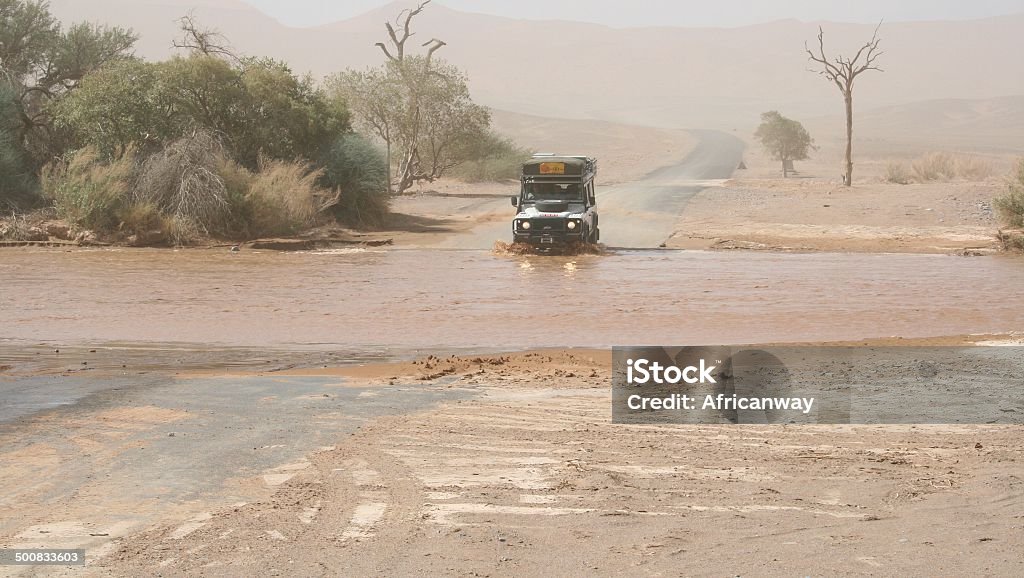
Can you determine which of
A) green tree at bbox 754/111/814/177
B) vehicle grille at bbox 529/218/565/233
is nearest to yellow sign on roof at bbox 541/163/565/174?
vehicle grille at bbox 529/218/565/233

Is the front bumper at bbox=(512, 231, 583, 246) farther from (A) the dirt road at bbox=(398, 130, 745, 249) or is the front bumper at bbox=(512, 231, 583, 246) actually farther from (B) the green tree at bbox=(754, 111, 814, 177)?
(B) the green tree at bbox=(754, 111, 814, 177)

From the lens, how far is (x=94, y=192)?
31125mm

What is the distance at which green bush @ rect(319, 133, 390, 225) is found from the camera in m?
35.8

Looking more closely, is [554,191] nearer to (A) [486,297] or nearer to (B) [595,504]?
(A) [486,297]

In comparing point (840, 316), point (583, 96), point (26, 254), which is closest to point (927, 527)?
point (840, 316)

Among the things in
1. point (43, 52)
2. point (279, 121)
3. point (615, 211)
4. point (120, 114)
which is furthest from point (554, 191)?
point (43, 52)

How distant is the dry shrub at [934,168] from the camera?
54281mm

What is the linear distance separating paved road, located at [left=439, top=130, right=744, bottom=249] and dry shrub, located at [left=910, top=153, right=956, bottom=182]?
9.46m

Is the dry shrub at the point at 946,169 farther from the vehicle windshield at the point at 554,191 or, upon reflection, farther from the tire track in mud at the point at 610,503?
the tire track in mud at the point at 610,503

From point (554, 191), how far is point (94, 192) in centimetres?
1197

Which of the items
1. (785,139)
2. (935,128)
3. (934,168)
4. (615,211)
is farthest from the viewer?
(935,128)

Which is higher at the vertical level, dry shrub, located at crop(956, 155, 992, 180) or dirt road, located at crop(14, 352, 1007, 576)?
→ dry shrub, located at crop(956, 155, 992, 180)

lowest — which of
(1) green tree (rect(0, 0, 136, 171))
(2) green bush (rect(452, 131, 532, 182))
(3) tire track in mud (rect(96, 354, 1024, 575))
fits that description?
(3) tire track in mud (rect(96, 354, 1024, 575))

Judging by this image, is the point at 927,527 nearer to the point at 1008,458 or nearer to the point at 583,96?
the point at 1008,458
